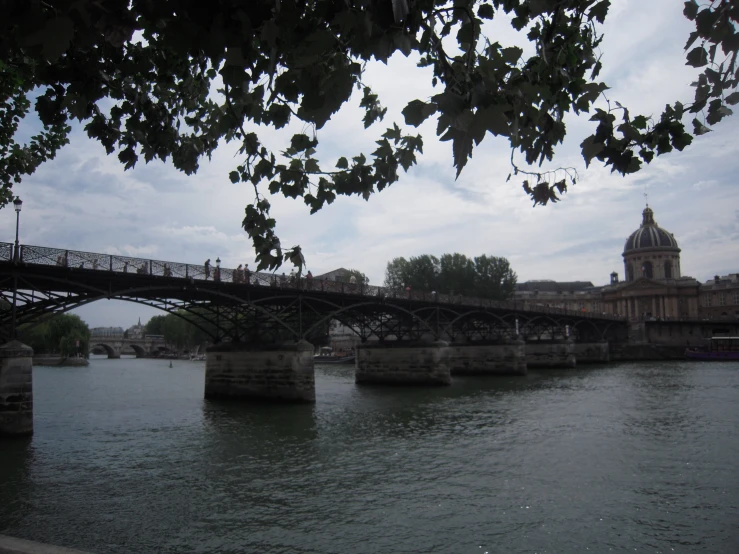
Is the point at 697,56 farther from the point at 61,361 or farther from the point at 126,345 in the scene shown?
the point at 126,345

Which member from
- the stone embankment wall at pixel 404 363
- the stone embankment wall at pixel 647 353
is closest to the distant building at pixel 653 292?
the stone embankment wall at pixel 647 353

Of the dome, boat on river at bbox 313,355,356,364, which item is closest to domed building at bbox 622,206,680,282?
the dome

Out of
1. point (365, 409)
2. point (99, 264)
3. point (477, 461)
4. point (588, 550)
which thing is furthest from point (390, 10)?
point (365, 409)

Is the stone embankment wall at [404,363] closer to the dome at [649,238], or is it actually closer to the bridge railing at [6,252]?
the bridge railing at [6,252]

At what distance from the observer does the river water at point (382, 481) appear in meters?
9.46

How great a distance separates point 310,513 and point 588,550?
4.87m

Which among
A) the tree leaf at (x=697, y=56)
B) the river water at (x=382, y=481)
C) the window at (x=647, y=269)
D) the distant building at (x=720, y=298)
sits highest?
the window at (x=647, y=269)

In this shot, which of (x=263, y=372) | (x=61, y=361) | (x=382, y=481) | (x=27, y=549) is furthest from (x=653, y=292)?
(x=27, y=549)

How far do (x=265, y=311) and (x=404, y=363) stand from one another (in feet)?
50.6

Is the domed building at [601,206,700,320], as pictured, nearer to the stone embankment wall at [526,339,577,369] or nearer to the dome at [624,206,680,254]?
the dome at [624,206,680,254]

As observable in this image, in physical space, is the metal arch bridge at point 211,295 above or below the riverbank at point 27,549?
above

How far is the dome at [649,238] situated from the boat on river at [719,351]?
51.1 metres

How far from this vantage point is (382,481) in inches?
518

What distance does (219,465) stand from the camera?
15.1m
